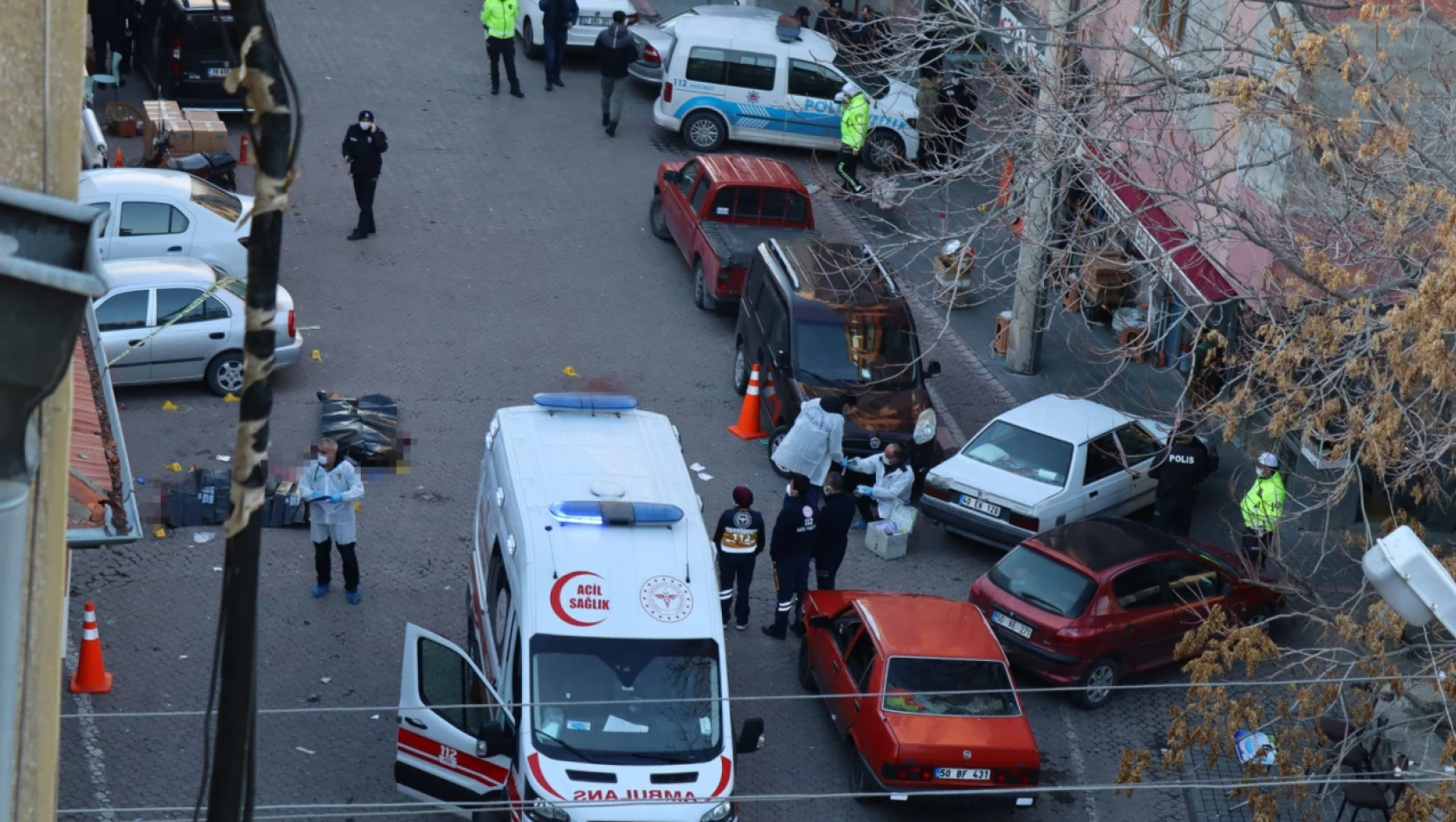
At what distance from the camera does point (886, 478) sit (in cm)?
1634

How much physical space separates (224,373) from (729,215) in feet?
23.7

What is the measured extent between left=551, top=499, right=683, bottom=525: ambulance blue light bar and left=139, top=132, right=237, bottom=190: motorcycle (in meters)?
12.9

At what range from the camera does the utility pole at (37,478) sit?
150 inches

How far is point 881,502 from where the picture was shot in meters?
16.4

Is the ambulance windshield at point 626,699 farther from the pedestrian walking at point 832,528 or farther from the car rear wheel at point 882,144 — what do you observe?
the car rear wheel at point 882,144

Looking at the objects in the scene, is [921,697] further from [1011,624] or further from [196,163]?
[196,163]

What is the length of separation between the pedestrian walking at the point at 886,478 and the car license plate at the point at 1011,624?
2.40 m

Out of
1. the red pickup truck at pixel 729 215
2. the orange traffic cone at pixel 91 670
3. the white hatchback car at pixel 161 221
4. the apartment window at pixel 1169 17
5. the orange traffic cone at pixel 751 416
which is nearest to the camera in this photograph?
the orange traffic cone at pixel 91 670

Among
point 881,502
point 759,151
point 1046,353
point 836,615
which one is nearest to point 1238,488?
point 1046,353

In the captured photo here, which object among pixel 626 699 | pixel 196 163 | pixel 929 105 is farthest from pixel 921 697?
pixel 929 105

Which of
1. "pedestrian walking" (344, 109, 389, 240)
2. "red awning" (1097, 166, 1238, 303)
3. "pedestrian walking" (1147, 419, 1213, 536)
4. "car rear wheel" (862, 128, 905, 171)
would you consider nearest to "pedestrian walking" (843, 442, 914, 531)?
"pedestrian walking" (1147, 419, 1213, 536)

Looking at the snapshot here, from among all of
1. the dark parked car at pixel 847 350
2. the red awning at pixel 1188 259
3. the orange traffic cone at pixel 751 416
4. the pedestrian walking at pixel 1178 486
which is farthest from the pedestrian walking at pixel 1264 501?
the orange traffic cone at pixel 751 416

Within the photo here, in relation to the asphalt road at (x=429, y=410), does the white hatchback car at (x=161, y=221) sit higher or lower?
higher

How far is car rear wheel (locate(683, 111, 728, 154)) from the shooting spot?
26234mm
